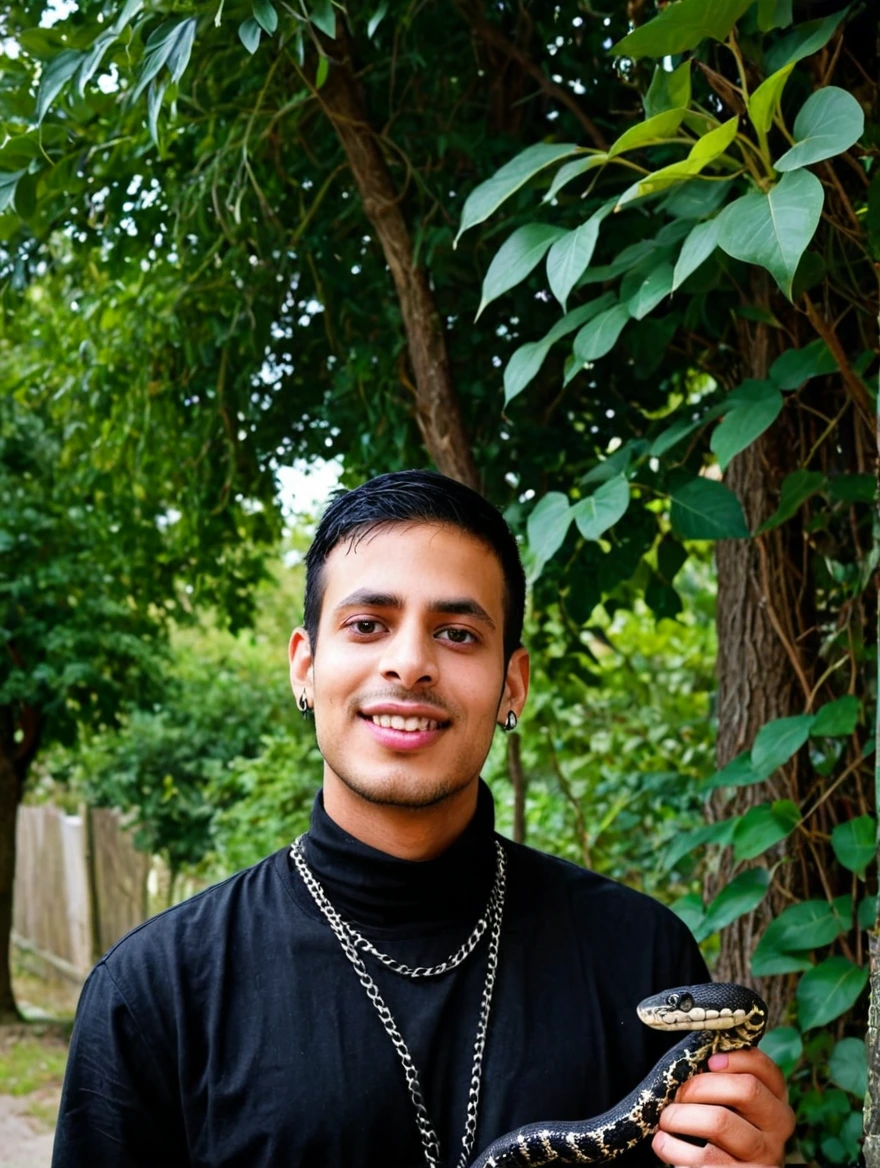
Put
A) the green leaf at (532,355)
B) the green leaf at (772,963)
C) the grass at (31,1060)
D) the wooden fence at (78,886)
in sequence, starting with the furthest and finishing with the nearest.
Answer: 1. the wooden fence at (78,886)
2. the grass at (31,1060)
3. the green leaf at (772,963)
4. the green leaf at (532,355)

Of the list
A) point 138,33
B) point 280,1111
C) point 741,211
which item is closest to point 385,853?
point 280,1111

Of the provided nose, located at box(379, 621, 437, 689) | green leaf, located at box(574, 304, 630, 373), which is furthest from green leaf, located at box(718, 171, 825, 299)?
nose, located at box(379, 621, 437, 689)

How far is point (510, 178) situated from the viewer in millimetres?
2154

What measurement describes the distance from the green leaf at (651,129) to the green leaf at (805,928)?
1.55 meters

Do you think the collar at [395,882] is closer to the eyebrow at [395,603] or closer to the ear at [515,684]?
the ear at [515,684]

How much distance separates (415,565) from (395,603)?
7cm

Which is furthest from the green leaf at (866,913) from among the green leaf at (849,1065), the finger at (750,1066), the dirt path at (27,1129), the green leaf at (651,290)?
the dirt path at (27,1129)

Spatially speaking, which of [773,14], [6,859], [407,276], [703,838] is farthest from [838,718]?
[6,859]

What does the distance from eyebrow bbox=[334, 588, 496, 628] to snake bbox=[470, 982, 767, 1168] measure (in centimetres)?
60

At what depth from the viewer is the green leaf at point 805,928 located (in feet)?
8.59

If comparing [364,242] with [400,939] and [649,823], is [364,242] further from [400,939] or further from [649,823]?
[649,823]

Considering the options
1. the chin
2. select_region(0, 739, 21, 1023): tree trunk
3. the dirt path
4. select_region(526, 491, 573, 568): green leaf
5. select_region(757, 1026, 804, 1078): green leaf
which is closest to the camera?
the chin

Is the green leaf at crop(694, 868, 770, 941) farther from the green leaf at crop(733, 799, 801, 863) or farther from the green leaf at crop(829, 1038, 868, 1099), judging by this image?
the green leaf at crop(829, 1038, 868, 1099)

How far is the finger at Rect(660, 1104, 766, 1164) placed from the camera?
1.72 m
